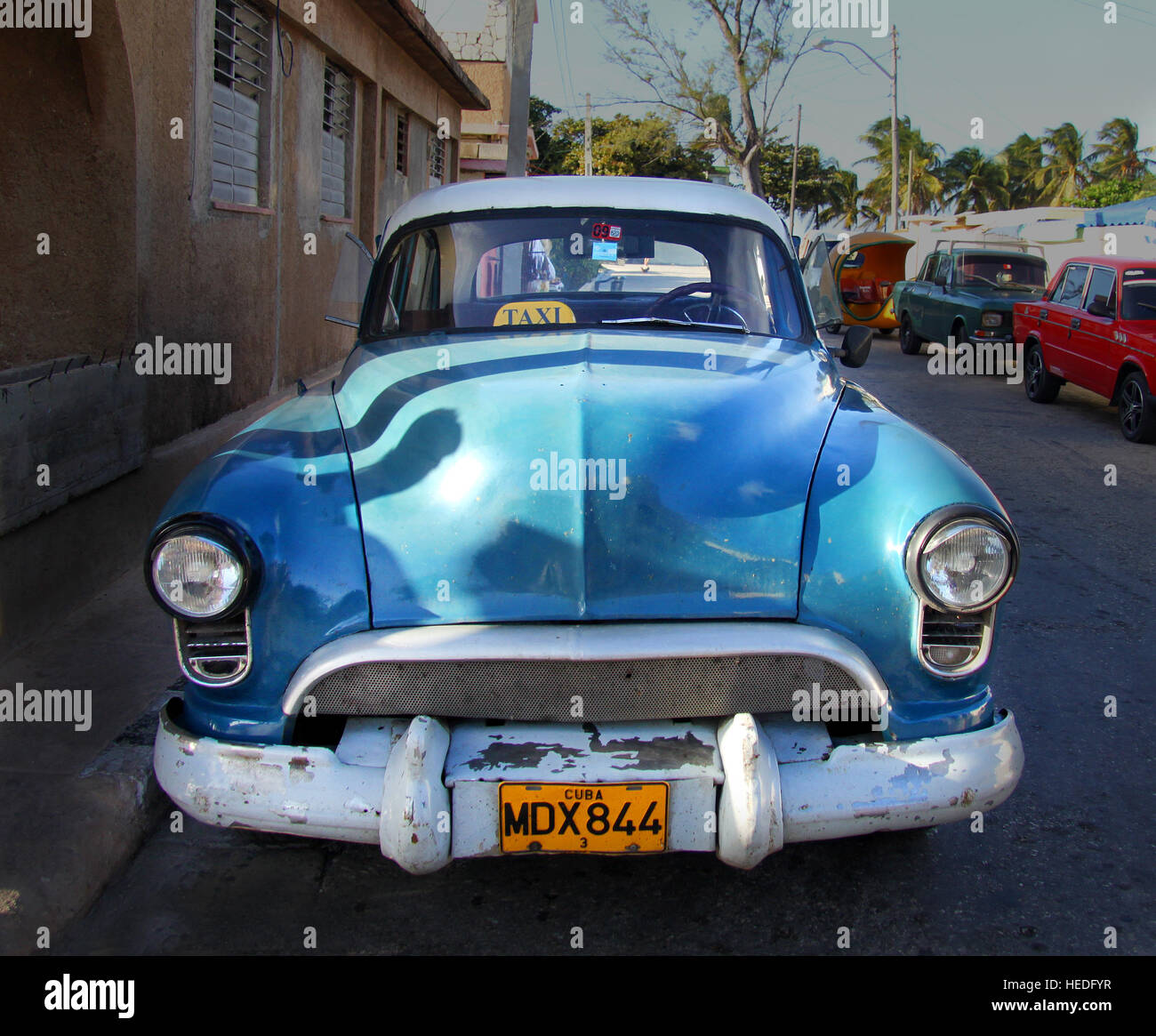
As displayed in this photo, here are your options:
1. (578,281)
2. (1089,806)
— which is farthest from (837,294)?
(1089,806)

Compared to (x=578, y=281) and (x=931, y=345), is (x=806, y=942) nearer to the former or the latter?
(x=578, y=281)

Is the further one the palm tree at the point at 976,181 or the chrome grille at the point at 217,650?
the palm tree at the point at 976,181

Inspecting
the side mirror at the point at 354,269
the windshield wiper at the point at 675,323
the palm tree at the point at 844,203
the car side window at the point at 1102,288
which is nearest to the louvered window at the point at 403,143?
the car side window at the point at 1102,288

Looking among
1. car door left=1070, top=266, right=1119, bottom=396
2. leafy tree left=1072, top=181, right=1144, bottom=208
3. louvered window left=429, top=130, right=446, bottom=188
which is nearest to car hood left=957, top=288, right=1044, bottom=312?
car door left=1070, top=266, right=1119, bottom=396

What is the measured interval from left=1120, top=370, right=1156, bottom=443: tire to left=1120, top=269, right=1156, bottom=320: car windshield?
560 mm

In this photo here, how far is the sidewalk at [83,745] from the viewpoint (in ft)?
8.26

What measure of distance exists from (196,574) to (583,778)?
0.91 metres

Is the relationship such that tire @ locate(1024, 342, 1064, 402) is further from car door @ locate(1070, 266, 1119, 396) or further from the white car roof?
the white car roof

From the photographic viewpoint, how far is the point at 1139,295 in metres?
9.50

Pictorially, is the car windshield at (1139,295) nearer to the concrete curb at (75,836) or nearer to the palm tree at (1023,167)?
the concrete curb at (75,836)

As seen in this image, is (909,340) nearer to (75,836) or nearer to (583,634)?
(583,634)

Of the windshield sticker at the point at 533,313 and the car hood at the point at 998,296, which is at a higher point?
the car hood at the point at 998,296

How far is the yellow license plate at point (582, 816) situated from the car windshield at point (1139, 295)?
8951 mm

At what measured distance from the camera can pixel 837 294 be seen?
13.7 ft
